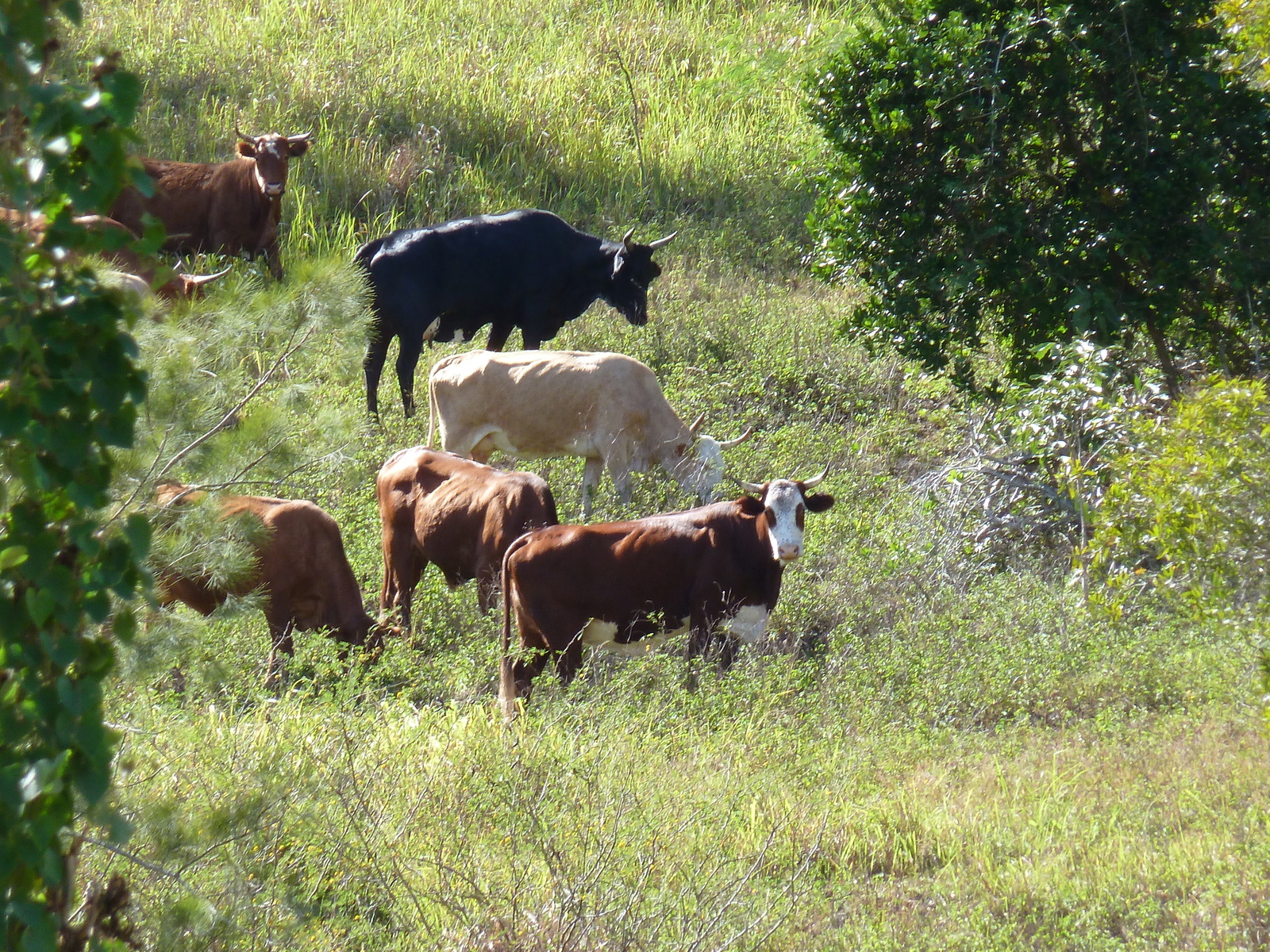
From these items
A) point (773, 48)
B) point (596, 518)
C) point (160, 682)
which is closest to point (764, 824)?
point (160, 682)

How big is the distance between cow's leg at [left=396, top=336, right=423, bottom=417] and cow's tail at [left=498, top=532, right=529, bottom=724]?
4867 millimetres

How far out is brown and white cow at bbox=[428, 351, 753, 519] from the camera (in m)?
10.9

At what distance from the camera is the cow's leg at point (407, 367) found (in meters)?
12.6

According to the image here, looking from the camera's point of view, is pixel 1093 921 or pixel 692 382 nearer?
pixel 1093 921

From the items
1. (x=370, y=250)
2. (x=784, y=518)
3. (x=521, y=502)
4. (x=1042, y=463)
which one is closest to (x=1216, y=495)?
(x=784, y=518)

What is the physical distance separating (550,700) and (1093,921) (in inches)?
115

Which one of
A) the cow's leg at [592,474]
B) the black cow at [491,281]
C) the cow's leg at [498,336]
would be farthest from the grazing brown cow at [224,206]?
the cow's leg at [592,474]

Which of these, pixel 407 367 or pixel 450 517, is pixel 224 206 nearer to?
pixel 407 367

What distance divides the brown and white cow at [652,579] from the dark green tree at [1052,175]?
2719mm

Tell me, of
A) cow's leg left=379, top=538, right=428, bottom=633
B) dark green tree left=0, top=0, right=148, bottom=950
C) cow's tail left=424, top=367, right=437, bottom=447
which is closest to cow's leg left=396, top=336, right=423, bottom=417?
cow's tail left=424, top=367, right=437, bottom=447

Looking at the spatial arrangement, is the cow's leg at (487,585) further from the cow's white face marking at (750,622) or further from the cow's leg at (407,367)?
the cow's leg at (407,367)

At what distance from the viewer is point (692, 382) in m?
13.4

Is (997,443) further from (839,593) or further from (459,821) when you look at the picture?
(459,821)

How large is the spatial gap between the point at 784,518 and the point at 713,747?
1.89 metres
